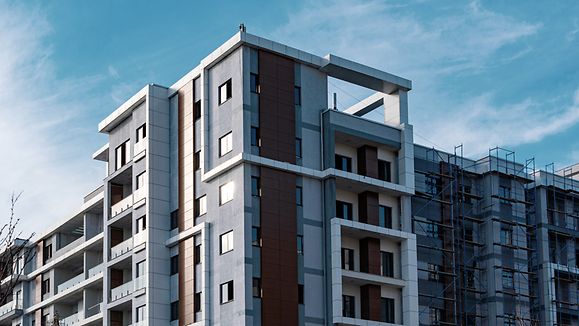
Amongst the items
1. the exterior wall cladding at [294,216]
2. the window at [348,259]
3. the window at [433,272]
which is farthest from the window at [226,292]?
the window at [433,272]

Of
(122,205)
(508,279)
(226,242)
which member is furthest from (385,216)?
(122,205)

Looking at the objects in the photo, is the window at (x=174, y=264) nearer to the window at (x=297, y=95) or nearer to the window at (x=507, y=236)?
the window at (x=297, y=95)

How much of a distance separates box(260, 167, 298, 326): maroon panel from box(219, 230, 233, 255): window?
6.61 ft

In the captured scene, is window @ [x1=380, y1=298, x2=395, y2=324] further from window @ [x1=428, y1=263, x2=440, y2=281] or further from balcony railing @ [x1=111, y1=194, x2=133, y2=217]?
balcony railing @ [x1=111, y1=194, x2=133, y2=217]

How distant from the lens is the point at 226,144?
2484 inches

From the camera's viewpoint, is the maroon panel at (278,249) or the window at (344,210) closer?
the maroon panel at (278,249)

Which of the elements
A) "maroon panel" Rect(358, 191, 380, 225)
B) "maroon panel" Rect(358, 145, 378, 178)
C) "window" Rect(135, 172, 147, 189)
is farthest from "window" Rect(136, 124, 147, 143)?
"maroon panel" Rect(358, 191, 380, 225)

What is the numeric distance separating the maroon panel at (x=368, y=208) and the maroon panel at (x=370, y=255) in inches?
48.9

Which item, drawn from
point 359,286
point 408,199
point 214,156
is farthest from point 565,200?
point 214,156

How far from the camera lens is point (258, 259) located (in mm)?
59656

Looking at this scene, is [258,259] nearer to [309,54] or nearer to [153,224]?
[153,224]

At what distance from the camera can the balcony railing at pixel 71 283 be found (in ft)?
253

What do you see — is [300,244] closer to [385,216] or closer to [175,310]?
[385,216]

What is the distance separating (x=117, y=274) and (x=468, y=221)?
25257 mm
